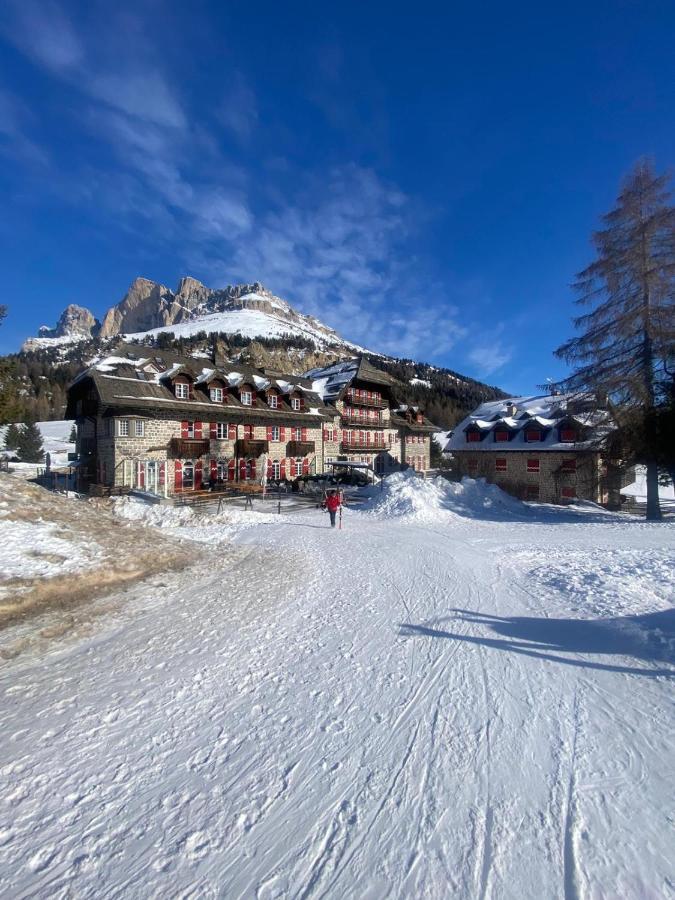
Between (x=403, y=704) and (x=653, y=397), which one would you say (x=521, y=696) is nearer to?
(x=403, y=704)

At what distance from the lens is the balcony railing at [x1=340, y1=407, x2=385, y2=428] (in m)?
41.8

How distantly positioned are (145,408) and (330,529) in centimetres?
A: 1795

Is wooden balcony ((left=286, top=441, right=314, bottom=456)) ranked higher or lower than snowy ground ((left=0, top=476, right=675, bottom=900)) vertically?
higher

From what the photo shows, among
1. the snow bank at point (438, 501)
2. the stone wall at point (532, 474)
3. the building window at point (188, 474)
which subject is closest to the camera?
the snow bank at point (438, 501)

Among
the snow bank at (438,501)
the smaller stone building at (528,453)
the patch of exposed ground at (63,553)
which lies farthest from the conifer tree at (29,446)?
the smaller stone building at (528,453)

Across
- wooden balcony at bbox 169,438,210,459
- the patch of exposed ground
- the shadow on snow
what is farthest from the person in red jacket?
wooden balcony at bbox 169,438,210,459

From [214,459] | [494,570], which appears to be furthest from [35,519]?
[214,459]

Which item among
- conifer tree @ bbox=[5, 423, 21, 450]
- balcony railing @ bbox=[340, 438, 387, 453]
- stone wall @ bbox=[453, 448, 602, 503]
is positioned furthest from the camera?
conifer tree @ bbox=[5, 423, 21, 450]

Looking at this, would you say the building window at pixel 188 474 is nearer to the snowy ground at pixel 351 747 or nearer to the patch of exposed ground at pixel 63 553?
the patch of exposed ground at pixel 63 553

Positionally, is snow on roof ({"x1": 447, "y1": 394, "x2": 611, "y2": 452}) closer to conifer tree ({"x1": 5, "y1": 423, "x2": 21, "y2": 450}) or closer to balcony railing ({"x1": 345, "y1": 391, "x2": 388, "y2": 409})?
balcony railing ({"x1": 345, "y1": 391, "x2": 388, "y2": 409})

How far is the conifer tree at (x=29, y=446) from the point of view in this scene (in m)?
61.8

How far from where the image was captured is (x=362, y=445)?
4222 cm

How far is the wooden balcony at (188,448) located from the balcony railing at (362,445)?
15.0m

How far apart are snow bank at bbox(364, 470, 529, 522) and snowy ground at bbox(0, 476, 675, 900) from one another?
1093cm
